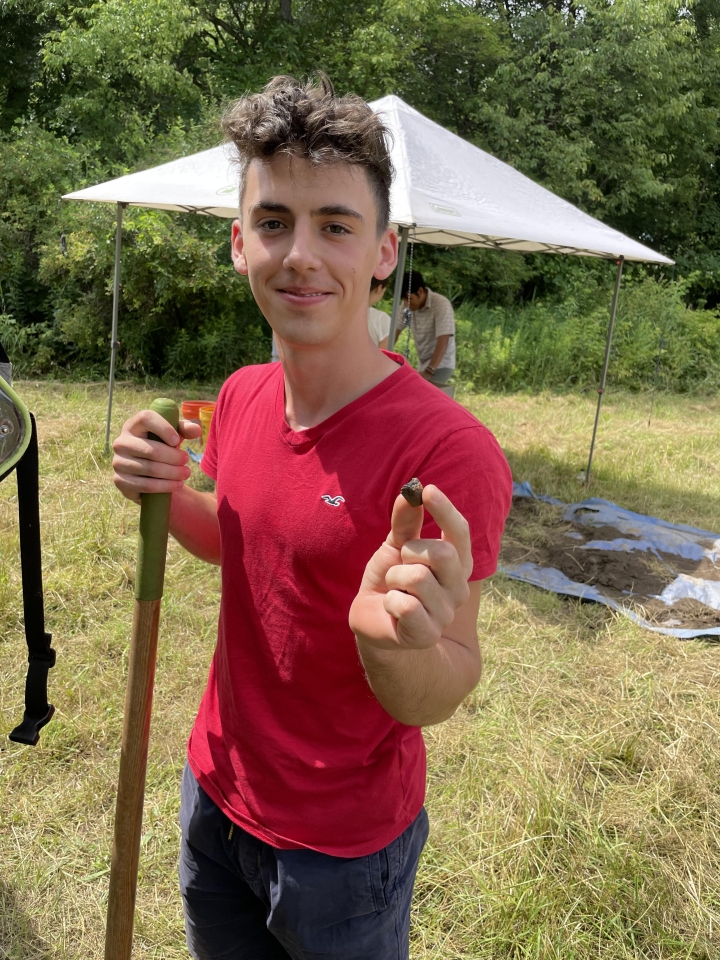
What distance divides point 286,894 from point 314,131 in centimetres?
121

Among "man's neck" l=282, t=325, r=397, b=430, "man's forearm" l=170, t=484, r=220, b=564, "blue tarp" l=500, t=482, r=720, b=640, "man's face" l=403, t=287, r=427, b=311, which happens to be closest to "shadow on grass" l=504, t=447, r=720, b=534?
"blue tarp" l=500, t=482, r=720, b=640

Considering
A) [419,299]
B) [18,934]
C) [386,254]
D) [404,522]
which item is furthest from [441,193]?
[404,522]

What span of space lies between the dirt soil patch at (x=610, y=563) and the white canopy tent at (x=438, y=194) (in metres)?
1.96

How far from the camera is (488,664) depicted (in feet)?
13.5

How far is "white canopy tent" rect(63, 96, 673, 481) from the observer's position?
17.4ft

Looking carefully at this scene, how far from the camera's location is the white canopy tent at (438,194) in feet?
17.4

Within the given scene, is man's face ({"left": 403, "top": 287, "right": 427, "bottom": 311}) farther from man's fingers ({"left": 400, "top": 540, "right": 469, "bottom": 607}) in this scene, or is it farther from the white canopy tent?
man's fingers ({"left": 400, "top": 540, "right": 469, "bottom": 607})

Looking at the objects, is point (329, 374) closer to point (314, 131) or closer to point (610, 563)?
point (314, 131)

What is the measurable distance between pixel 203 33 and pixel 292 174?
708 inches

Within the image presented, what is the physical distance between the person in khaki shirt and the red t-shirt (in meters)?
6.31

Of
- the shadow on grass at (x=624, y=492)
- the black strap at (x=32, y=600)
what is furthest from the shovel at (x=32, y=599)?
the shadow on grass at (x=624, y=492)

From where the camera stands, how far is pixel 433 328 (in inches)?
301

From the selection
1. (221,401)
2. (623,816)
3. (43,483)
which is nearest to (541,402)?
(43,483)

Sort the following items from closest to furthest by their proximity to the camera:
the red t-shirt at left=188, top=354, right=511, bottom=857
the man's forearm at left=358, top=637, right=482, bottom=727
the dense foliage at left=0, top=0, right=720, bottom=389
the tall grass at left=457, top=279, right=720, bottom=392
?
the man's forearm at left=358, top=637, right=482, bottom=727 < the red t-shirt at left=188, top=354, right=511, bottom=857 < the dense foliage at left=0, top=0, right=720, bottom=389 < the tall grass at left=457, top=279, right=720, bottom=392
